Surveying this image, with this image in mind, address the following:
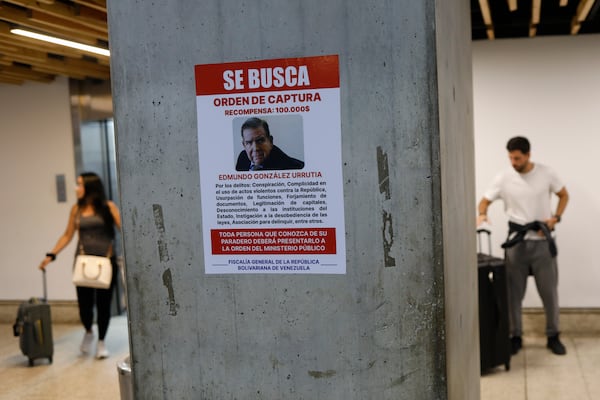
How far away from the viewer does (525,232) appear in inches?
263

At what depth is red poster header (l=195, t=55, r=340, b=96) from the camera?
191 centimetres

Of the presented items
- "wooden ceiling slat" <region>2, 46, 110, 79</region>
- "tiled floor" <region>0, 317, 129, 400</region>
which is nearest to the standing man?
"tiled floor" <region>0, 317, 129, 400</region>

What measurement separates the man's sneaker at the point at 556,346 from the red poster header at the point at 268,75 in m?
5.59

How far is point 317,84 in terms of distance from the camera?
1.92 m

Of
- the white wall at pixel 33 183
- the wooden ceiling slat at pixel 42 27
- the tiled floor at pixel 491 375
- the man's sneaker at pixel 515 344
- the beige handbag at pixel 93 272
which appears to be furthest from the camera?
the white wall at pixel 33 183

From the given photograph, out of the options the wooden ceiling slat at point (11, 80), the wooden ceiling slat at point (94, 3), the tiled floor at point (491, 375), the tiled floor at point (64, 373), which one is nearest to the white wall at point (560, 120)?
the tiled floor at point (491, 375)

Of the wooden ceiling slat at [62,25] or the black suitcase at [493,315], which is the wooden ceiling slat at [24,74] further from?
the black suitcase at [493,315]

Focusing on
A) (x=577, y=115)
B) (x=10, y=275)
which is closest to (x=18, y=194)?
(x=10, y=275)

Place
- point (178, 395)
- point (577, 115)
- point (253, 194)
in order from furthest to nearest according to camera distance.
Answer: point (577, 115), point (178, 395), point (253, 194)

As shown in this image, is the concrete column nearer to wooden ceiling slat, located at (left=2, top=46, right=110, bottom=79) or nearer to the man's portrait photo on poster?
the man's portrait photo on poster

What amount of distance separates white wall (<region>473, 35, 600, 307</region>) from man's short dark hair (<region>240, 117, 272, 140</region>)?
18.6 ft

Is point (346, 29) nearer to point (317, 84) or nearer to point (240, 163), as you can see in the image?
point (317, 84)

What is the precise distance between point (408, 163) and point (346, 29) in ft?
1.26

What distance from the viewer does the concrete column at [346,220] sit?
6.15ft
